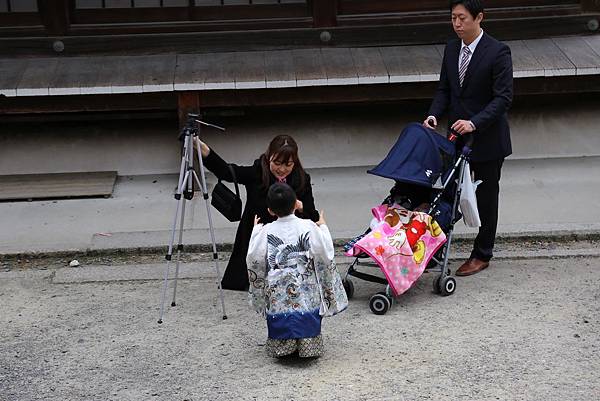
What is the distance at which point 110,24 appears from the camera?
909 cm

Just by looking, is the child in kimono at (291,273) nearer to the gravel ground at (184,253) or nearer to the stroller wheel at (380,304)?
the stroller wheel at (380,304)

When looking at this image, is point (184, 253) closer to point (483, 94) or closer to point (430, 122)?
point (430, 122)

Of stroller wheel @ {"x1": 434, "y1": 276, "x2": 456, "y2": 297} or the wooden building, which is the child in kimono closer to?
stroller wheel @ {"x1": 434, "y1": 276, "x2": 456, "y2": 297}

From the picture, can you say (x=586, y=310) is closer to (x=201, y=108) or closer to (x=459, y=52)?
(x=459, y=52)

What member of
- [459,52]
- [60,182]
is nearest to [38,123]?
[60,182]

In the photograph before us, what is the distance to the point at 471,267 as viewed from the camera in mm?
7184

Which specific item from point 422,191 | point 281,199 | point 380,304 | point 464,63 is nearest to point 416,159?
point 422,191

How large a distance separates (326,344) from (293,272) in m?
0.62

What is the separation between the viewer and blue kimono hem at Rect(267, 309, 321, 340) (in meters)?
5.64

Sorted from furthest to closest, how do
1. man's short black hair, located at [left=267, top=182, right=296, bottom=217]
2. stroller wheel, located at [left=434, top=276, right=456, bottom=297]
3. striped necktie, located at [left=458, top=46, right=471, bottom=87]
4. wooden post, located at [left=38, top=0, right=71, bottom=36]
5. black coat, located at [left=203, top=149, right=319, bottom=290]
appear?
wooden post, located at [left=38, top=0, right=71, bottom=36] → striped necktie, located at [left=458, top=46, right=471, bottom=87] → stroller wheel, located at [left=434, top=276, right=456, bottom=297] → black coat, located at [left=203, top=149, right=319, bottom=290] → man's short black hair, located at [left=267, top=182, right=296, bottom=217]

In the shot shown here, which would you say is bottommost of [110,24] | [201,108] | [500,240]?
[500,240]

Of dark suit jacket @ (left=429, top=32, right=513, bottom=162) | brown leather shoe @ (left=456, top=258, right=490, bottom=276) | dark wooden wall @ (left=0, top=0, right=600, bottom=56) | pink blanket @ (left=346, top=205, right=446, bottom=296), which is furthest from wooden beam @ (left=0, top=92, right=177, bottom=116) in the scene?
brown leather shoe @ (left=456, top=258, right=490, bottom=276)

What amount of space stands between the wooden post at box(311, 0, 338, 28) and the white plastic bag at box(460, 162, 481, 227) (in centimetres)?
289

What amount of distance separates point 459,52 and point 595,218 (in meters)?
2.11
